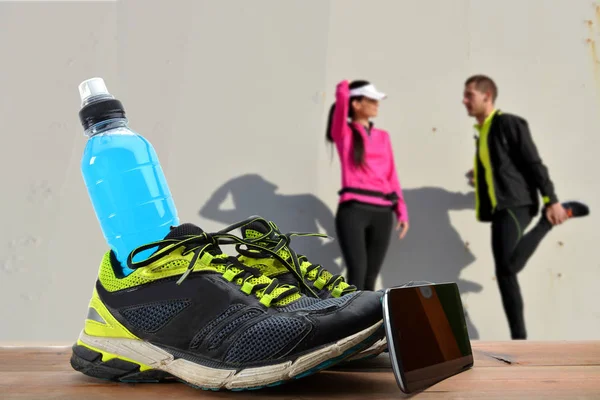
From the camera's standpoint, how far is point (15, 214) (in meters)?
2.71

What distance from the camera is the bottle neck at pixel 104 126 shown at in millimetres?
622

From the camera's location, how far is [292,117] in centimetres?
295

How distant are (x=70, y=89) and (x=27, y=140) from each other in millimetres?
342

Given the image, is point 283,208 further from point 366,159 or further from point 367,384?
point 367,384

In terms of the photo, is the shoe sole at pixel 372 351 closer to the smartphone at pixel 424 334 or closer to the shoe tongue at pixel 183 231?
the smartphone at pixel 424 334

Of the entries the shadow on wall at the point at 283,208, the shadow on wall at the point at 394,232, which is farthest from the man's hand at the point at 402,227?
the shadow on wall at the point at 283,208

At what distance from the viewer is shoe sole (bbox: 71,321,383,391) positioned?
1.50ft

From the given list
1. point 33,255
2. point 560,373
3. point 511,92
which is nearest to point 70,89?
point 33,255

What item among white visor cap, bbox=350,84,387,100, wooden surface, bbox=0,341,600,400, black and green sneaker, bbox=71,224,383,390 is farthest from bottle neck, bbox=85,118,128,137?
white visor cap, bbox=350,84,387,100

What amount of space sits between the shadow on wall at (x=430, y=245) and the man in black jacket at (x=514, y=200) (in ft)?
1.80

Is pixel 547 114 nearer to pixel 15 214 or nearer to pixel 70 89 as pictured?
pixel 70 89

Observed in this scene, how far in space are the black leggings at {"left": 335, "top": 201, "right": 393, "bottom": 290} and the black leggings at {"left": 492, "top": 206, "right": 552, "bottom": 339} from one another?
52 centimetres

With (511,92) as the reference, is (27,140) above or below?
below

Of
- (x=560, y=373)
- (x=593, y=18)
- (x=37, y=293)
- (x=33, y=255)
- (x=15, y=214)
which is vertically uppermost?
(x=593, y=18)
